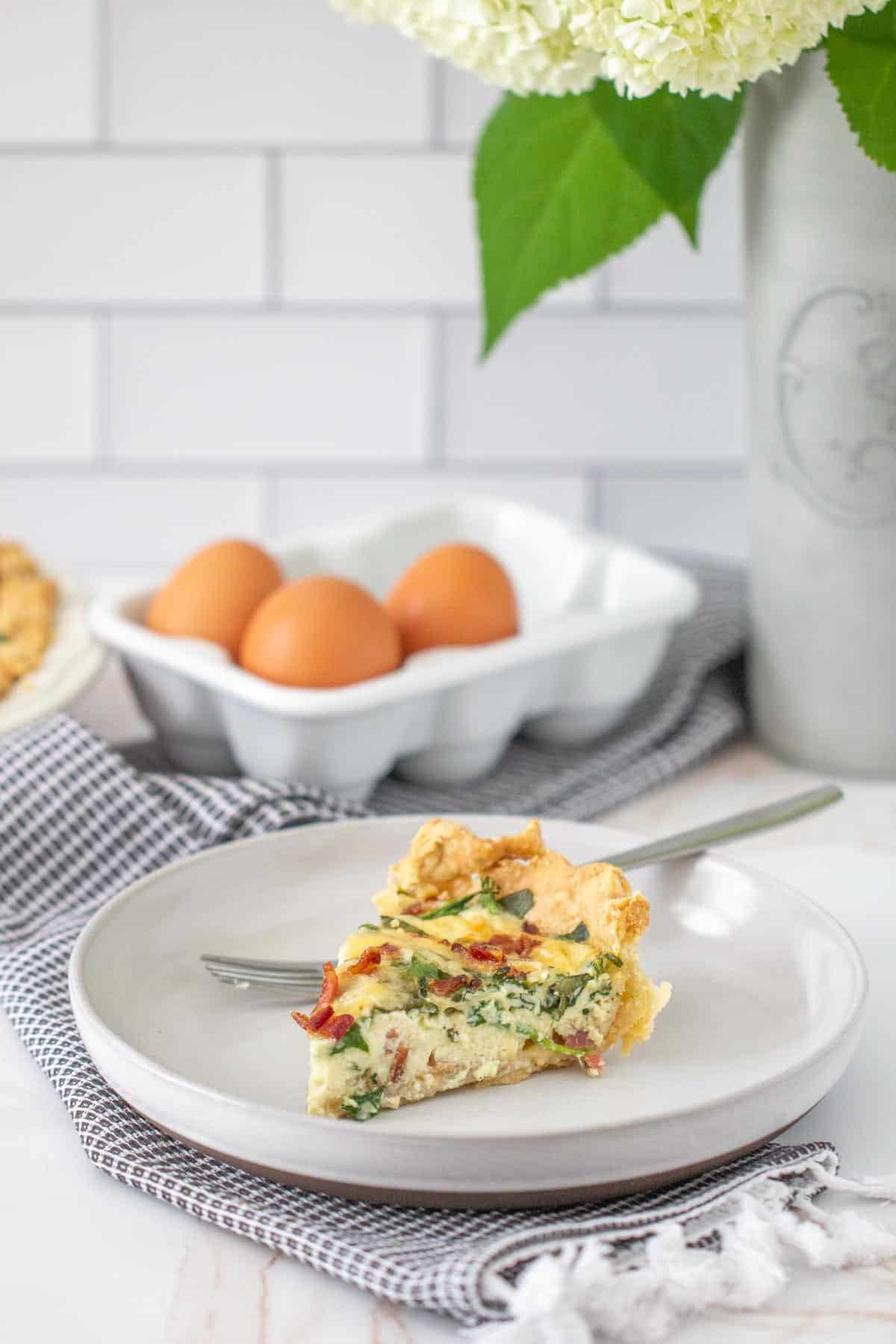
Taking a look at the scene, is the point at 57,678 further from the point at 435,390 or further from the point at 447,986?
the point at 435,390

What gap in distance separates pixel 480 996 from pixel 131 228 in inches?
47.0

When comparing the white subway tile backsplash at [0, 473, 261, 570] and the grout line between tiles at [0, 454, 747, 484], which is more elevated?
the grout line between tiles at [0, 454, 747, 484]

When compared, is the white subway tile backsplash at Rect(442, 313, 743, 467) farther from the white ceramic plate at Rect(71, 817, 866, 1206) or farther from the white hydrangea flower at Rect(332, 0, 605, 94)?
the white ceramic plate at Rect(71, 817, 866, 1206)

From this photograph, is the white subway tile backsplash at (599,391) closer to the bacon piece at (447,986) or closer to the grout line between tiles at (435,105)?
the grout line between tiles at (435,105)

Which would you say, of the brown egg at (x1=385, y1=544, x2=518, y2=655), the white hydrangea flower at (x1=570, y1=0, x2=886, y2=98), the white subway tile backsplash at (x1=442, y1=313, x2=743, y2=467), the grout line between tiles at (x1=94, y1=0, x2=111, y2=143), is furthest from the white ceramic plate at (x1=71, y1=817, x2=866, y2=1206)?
the grout line between tiles at (x1=94, y1=0, x2=111, y2=143)

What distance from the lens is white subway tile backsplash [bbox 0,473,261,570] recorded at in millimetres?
1711

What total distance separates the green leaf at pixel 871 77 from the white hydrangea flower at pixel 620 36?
53mm

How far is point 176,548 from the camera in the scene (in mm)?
1733

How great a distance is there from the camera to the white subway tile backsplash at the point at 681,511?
169cm

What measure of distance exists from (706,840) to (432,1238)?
0.29 meters

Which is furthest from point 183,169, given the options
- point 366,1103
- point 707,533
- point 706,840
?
point 366,1103

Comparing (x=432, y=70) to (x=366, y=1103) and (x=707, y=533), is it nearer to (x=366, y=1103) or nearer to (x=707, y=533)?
(x=707, y=533)

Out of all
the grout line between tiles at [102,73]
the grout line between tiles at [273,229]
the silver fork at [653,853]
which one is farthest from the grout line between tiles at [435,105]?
the silver fork at [653,853]

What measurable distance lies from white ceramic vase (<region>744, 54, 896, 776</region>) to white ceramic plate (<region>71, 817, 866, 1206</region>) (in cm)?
29
